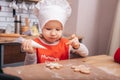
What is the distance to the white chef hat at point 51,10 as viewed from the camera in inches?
39.0

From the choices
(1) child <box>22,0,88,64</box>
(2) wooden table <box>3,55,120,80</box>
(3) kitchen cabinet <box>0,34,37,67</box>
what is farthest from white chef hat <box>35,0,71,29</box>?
(3) kitchen cabinet <box>0,34,37,67</box>

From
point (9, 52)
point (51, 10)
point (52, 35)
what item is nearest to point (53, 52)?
point (52, 35)

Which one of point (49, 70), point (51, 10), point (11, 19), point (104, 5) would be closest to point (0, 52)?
point (11, 19)

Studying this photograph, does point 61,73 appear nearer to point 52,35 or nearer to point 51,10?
point 52,35

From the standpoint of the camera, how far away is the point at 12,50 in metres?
1.78

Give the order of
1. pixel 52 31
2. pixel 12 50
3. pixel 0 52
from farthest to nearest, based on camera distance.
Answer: pixel 12 50, pixel 0 52, pixel 52 31

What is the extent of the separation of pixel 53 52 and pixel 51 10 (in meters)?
0.25

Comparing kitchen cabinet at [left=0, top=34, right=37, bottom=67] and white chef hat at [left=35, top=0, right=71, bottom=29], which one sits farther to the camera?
kitchen cabinet at [left=0, top=34, right=37, bottom=67]

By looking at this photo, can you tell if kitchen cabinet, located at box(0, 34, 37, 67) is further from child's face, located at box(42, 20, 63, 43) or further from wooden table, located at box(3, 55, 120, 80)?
wooden table, located at box(3, 55, 120, 80)

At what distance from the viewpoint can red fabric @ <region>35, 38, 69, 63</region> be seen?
1.04 meters

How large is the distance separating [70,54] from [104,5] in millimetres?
1407

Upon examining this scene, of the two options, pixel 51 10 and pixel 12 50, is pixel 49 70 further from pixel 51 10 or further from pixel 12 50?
pixel 12 50

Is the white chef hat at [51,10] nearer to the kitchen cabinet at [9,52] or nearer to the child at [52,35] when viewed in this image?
the child at [52,35]

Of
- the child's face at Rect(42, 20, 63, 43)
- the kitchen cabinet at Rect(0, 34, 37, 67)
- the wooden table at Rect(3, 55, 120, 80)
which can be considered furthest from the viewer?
the kitchen cabinet at Rect(0, 34, 37, 67)
